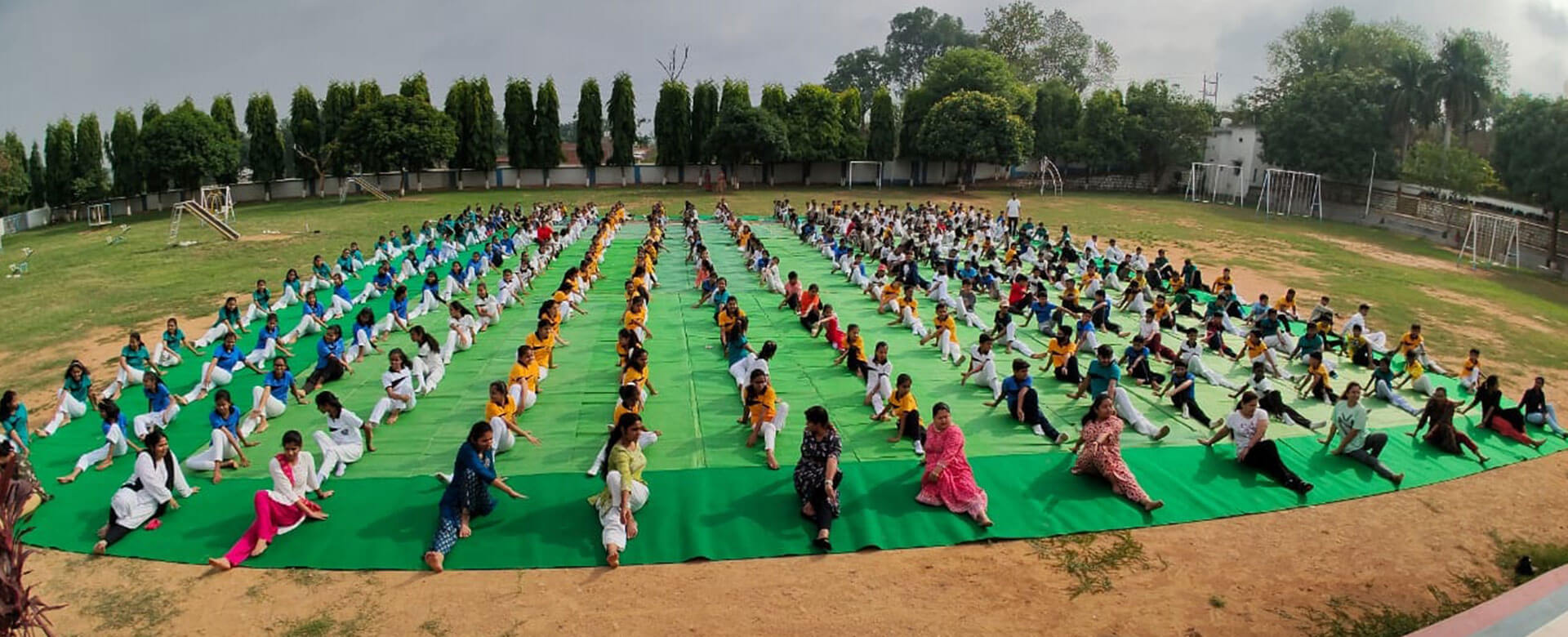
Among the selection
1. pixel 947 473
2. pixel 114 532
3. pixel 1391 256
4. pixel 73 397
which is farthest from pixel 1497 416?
pixel 1391 256

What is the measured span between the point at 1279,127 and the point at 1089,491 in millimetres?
38144

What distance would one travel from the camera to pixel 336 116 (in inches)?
1708

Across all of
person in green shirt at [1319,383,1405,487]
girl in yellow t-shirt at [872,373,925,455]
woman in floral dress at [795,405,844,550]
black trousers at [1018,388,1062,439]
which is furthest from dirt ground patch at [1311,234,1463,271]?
woman in floral dress at [795,405,844,550]

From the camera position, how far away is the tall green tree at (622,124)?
47.0 meters

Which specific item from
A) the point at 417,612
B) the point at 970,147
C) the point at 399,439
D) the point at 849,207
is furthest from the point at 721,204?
the point at 417,612

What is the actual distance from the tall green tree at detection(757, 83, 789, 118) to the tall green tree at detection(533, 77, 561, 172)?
34.8 ft

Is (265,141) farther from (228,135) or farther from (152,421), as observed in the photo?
(152,421)

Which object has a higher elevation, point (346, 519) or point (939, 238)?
point (939, 238)

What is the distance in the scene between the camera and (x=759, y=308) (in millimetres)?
16281

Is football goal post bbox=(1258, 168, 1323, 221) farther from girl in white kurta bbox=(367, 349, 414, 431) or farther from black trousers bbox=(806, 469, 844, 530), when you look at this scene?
girl in white kurta bbox=(367, 349, 414, 431)

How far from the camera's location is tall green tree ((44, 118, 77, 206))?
42812 millimetres

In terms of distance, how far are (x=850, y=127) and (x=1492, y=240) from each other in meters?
27.9

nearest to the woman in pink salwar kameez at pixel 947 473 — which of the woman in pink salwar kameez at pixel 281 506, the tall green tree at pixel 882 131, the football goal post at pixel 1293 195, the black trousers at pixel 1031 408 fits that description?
the black trousers at pixel 1031 408

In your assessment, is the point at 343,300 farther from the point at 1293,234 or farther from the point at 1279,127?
the point at 1279,127
